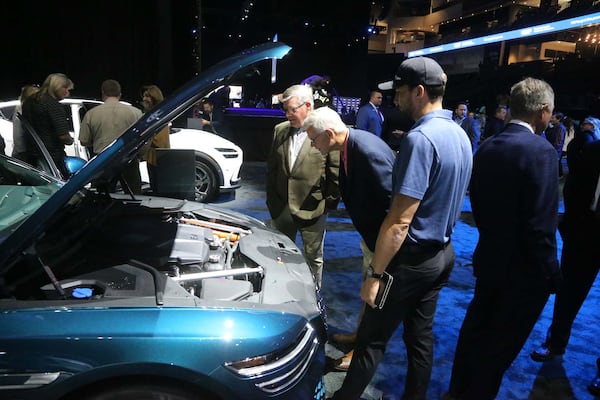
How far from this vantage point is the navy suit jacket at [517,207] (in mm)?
1916

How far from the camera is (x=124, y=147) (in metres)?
1.55

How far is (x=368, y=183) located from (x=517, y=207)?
27.5 inches

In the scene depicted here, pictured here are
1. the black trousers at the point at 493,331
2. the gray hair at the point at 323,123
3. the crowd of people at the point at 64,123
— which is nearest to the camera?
the black trousers at the point at 493,331

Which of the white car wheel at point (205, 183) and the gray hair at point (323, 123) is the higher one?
the gray hair at point (323, 123)

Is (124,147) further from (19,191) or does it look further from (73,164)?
(73,164)

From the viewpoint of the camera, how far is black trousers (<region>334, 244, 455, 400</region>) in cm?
187

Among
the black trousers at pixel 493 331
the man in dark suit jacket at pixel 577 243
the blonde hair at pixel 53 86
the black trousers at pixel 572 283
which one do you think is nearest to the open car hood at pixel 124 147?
the black trousers at pixel 493 331

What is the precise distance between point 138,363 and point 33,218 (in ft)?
2.13

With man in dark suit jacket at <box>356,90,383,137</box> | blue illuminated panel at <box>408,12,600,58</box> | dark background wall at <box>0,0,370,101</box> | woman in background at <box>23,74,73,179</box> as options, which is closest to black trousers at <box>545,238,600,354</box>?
man in dark suit jacket at <box>356,90,383,137</box>

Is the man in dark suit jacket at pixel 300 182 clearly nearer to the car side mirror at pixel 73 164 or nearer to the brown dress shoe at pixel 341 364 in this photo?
the brown dress shoe at pixel 341 364

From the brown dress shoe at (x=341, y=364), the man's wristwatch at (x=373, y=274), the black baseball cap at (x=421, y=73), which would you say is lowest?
the brown dress shoe at (x=341, y=364)

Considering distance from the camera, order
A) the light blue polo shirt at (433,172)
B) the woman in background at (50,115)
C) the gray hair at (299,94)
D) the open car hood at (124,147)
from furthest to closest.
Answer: the woman in background at (50,115)
the gray hair at (299,94)
the light blue polo shirt at (433,172)
the open car hood at (124,147)

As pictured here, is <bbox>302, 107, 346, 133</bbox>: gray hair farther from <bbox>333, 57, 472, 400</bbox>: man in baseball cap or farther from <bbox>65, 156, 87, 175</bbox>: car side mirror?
<bbox>65, 156, 87, 175</bbox>: car side mirror

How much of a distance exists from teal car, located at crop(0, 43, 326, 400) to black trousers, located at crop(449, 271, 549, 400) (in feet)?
3.07
